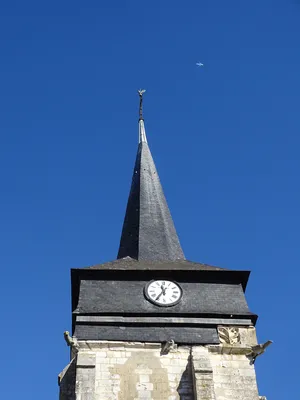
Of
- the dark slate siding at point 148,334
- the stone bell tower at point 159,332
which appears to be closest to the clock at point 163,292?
the stone bell tower at point 159,332

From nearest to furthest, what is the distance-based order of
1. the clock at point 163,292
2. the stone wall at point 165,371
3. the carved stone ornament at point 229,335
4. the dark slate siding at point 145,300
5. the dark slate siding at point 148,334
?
the stone wall at point 165,371
the dark slate siding at point 148,334
the carved stone ornament at point 229,335
the dark slate siding at point 145,300
the clock at point 163,292

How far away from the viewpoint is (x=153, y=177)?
850 inches

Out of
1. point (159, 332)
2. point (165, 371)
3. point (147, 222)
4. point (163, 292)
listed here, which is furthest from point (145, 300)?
point (147, 222)

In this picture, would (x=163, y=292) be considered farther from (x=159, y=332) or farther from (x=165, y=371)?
(x=165, y=371)

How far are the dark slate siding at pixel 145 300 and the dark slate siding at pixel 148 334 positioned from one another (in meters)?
0.40

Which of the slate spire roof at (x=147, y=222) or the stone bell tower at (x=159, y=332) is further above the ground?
the slate spire roof at (x=147, y=222)

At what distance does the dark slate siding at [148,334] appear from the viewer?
49.7 ft

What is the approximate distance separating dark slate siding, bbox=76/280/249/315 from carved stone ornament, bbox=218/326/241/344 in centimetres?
46

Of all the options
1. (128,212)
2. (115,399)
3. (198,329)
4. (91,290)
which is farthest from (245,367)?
Answer: (128,212)

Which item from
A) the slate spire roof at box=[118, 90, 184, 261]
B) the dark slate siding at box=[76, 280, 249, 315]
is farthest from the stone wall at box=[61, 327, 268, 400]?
the slate spire roof at box=[118, 90, 184, 261]

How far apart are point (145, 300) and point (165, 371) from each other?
1906 millimetres

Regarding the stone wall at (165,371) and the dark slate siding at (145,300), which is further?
the dark slate siding at (145,300)

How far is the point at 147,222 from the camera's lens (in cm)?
1934

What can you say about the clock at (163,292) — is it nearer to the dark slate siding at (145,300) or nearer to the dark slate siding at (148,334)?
the dark slate siding at (145,300)
